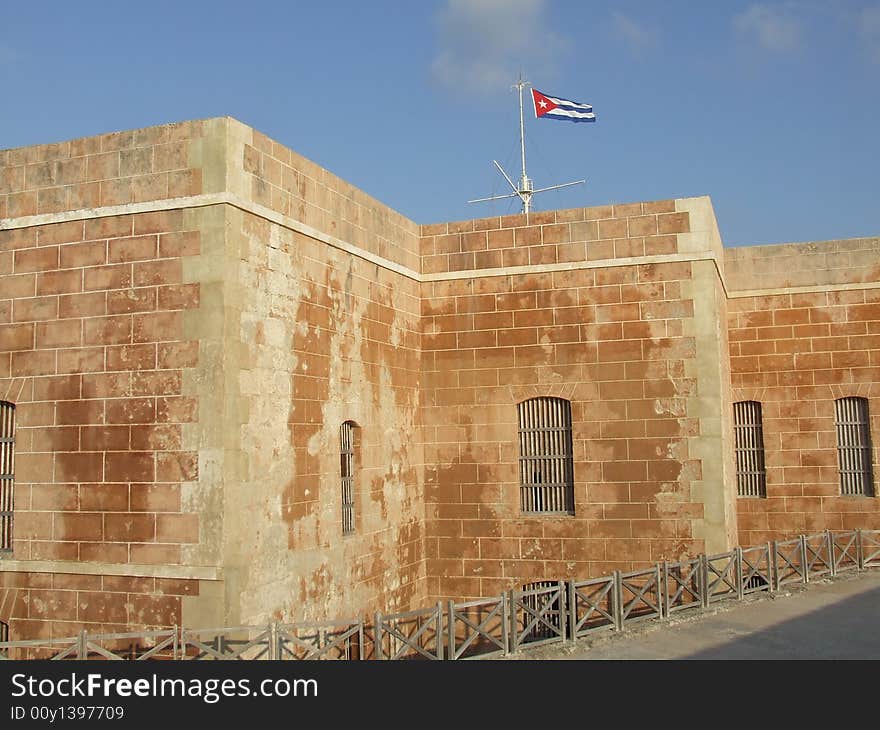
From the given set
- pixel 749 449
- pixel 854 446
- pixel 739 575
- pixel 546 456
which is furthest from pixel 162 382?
pixel 854 446

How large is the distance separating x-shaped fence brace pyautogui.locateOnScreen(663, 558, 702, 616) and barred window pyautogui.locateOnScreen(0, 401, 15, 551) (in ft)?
28.5

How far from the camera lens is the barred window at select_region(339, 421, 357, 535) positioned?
40.5 feet

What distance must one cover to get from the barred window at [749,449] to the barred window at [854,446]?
1.49 meters

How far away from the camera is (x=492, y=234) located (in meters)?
14.8

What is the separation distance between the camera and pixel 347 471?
12.5 m

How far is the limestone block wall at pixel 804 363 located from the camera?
1725 centimetres

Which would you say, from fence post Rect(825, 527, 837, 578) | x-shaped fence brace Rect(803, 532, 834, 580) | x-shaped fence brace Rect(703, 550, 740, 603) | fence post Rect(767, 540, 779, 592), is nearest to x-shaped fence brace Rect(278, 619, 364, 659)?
x-shaped fence brace Rect(703, 550, 740, 603)

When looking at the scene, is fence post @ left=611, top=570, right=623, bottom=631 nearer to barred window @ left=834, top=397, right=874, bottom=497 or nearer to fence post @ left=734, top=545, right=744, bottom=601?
fence post @ left=734, top=545, right=744, bottom=601

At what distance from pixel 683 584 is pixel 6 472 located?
30.6 ft

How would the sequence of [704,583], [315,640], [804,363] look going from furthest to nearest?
1. [804,363]
2. [704,583]
3. [315,640]

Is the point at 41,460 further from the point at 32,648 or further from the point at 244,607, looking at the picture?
the point at 244,607

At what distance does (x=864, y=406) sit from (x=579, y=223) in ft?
25.3

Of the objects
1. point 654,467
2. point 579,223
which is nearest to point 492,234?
point 579,223

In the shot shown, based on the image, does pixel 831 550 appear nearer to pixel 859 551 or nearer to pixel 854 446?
pixel 859 551
